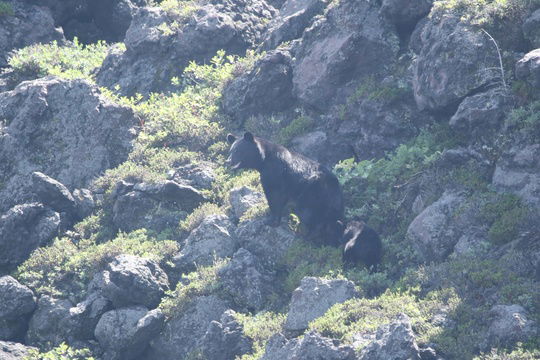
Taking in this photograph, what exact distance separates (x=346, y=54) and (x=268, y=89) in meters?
2.04

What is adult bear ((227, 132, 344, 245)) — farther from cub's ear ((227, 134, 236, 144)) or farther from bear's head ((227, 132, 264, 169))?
cub's ear ((227, 134, 236, 144))

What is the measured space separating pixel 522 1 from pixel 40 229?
32.6 ft

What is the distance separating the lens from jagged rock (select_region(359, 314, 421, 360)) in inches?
400

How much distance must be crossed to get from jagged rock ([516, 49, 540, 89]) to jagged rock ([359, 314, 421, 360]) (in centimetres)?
542

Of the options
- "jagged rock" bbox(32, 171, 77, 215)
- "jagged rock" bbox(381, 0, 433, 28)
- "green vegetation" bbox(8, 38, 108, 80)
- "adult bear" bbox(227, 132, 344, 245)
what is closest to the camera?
"adult bear" bbox(227, 132, 344, 245)

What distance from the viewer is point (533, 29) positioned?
48.5ft

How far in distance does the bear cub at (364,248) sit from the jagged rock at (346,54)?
4777mm

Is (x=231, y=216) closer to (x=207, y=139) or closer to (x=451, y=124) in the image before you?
(x=207, y=139)

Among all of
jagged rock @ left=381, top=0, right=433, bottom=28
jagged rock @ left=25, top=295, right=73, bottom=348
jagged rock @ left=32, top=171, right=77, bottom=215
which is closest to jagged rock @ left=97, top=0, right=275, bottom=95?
jagged rock @ left=381, top=0, right=433, bottom=28

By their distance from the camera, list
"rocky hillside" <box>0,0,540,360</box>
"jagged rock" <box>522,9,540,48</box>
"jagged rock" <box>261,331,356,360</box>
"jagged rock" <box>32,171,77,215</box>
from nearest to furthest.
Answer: "jagged rock" <box>261,331,356,360</box>, "rocky hillside" <box>0,0,540,360</box>, "jagged rock" <box>522,9,540,48</box>, "jagged rock" <box>32,171,77,215</box>

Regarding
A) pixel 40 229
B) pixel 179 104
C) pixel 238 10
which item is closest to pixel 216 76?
pixel 179 104

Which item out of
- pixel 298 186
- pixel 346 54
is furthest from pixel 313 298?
pixel 346 54

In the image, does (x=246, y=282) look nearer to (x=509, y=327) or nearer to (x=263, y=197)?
(x=263, y=197)

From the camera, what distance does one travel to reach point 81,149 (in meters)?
18.4
